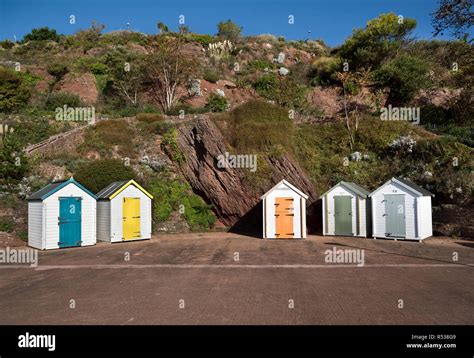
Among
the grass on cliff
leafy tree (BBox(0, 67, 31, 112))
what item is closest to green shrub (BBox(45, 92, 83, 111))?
leafy tree (BBox(0, 67, 31, 112))

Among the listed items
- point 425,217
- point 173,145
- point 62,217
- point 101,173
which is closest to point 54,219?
point 62,217

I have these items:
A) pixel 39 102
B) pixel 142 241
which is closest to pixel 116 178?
pixel 142 241

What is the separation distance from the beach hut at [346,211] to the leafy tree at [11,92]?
30154 mm

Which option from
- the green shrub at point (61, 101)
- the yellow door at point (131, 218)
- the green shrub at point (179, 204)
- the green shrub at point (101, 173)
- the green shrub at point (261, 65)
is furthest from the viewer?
the green shrub at point (261, 65)

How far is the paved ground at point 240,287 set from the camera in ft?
19.3

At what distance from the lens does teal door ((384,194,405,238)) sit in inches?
610

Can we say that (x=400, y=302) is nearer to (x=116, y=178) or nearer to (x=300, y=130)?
(x=116, y=178)

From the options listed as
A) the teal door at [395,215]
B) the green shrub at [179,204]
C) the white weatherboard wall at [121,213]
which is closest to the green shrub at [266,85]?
the green shrub at [179,204]

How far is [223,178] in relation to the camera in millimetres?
20516

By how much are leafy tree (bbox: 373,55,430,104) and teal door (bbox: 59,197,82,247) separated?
3152cm

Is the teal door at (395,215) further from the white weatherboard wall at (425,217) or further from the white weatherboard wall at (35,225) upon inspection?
the white weatherboard wall at (35,225)

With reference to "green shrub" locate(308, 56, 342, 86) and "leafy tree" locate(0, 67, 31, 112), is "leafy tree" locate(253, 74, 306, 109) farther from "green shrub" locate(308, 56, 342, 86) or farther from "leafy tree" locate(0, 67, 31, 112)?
"leafy tree" locate(0, 67, 31, 112)

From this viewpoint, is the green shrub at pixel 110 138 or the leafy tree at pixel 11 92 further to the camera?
the leafy tree at pixel 11 92

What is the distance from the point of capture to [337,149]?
22938mm
